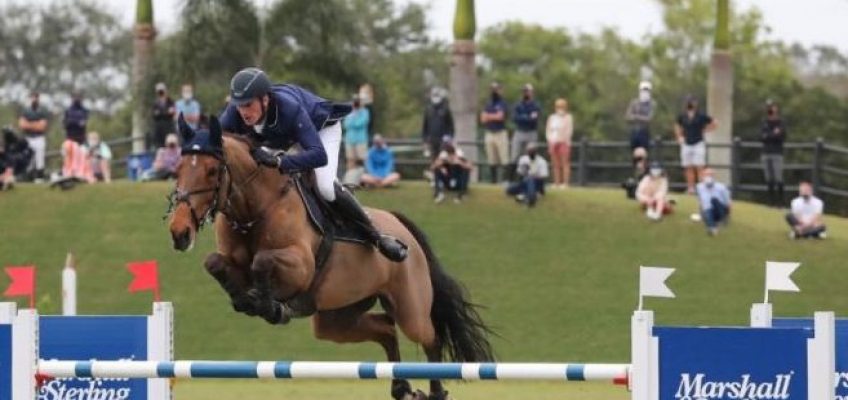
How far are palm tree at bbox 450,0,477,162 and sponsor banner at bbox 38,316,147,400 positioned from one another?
59.3 ft

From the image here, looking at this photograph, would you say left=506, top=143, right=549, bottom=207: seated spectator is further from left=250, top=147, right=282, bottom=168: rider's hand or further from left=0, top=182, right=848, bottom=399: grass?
left=250, top=147, right=282, bottom=168: rider's hand

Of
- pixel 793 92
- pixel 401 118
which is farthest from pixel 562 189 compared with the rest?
pixel 401 118

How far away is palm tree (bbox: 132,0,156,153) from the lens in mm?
29344

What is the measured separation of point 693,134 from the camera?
81.6 feet

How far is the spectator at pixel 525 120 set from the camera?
25.6m

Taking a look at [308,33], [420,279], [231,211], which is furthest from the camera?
[308,33]

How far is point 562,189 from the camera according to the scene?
26.2 metres

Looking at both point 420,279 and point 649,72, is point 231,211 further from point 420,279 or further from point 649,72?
point 649,72

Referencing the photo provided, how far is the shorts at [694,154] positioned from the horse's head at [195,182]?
52.1ft

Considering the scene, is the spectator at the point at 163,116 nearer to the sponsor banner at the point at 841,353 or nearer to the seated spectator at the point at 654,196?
the seated spectator at the point at 654,196

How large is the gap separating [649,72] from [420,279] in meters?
56.3

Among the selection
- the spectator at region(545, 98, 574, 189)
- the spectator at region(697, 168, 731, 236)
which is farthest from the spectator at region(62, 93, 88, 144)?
the spectator at region(697, 168, 731, 236)

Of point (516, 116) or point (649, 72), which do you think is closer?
point (516, 116)

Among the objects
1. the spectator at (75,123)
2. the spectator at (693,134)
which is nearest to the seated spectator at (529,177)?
the spectator at (693,134)
